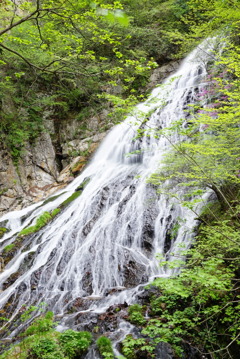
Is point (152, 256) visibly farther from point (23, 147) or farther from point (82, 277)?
point (23, 147)

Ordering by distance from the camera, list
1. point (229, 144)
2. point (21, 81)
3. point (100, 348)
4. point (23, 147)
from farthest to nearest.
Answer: point (21, 81)
point (23, 147)
point (229, 144)
point (100, 348)

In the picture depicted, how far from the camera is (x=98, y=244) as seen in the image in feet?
27.1

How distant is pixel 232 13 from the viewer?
9016mm

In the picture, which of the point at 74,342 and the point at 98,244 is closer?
the point at 74,342

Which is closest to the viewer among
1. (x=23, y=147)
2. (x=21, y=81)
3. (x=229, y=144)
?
(x=229, y=144)

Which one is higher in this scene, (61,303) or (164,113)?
(164,113)

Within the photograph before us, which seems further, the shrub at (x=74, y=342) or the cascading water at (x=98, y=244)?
the cascading water at (x=98, y=244)

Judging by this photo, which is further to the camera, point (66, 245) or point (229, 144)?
point (66, 245)

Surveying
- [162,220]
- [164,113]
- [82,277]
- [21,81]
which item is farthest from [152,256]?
[21,81]

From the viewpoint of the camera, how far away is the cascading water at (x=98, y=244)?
680 cm

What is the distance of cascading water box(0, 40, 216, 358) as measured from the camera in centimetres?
680

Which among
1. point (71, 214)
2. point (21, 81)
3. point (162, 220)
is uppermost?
point (21, 81)

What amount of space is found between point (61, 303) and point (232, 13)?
1053cm

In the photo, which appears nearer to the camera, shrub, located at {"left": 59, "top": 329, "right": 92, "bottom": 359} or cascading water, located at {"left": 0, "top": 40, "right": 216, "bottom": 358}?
shrub, located at {"left": 59, "top": 329, "right": 92, "bottom": 359}
